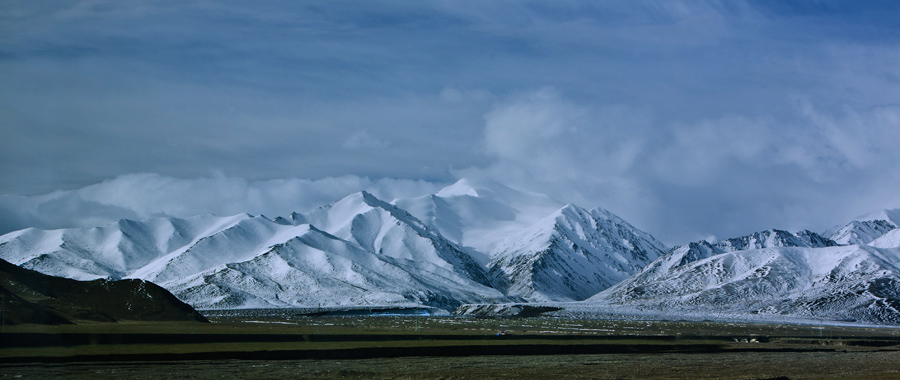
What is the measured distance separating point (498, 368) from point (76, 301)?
80383 millimetres

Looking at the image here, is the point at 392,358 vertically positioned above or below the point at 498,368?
below

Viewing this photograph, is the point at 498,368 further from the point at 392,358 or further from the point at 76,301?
the point at 76,301

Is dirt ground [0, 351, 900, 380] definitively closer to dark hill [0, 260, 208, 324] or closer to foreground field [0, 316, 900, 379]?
foreground field [0, 316, 900, 379]

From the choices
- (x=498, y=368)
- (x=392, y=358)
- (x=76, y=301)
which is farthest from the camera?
(x=76, y=301)

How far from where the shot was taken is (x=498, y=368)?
58.8 m

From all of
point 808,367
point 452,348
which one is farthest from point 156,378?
point 808,367

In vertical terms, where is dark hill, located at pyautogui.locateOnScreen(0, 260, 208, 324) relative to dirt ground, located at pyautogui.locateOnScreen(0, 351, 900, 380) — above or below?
below

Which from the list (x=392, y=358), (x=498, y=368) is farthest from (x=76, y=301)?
(x=498, y=368)

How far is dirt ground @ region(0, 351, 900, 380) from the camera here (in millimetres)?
49938

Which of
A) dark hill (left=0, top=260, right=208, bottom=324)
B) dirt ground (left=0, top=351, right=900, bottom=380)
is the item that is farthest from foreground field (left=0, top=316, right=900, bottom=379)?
dark hill (left=0, top=260, right=208, bottom=324)

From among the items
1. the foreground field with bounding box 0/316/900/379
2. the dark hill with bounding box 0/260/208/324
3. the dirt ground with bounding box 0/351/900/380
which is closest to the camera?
Result: the dirt ground with bounding box 0/351/900/380

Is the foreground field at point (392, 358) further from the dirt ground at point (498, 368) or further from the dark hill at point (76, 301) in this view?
the dark hill at point (76, 301)

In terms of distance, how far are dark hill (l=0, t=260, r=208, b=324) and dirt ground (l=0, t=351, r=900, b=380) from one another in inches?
1313

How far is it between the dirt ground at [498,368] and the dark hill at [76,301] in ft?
109
